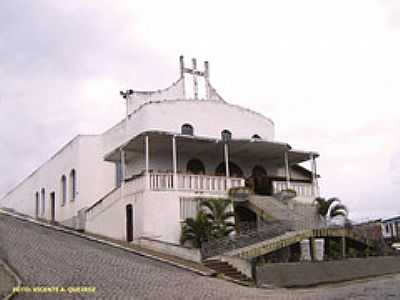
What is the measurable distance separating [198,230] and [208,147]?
18.1 ft

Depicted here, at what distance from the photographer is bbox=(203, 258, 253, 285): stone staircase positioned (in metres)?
17.1

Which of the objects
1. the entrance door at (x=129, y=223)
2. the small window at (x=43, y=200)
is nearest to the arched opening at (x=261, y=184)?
the entrance door at (x=129, y=223)

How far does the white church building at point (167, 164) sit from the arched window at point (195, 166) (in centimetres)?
5

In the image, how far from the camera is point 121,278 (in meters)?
15.4

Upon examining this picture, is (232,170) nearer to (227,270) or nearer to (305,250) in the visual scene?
(305,250)

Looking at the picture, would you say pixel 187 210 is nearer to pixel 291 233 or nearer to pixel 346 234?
pixel 291 233

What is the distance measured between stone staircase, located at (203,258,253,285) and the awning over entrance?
6.29 metres

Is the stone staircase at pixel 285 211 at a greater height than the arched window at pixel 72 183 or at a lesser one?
lesser

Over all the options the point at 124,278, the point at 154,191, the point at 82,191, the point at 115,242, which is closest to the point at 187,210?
the point at 154,191

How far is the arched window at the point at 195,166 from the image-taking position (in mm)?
26766

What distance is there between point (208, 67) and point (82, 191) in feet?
30.5

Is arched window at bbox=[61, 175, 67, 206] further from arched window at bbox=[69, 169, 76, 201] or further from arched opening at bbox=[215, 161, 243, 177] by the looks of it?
arched opening at bbox=[215, 161, 243, 177]

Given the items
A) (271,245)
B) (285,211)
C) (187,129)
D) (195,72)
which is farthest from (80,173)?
(271,245)

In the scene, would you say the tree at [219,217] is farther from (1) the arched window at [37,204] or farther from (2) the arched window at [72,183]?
(1) the arched window at [37,204]
